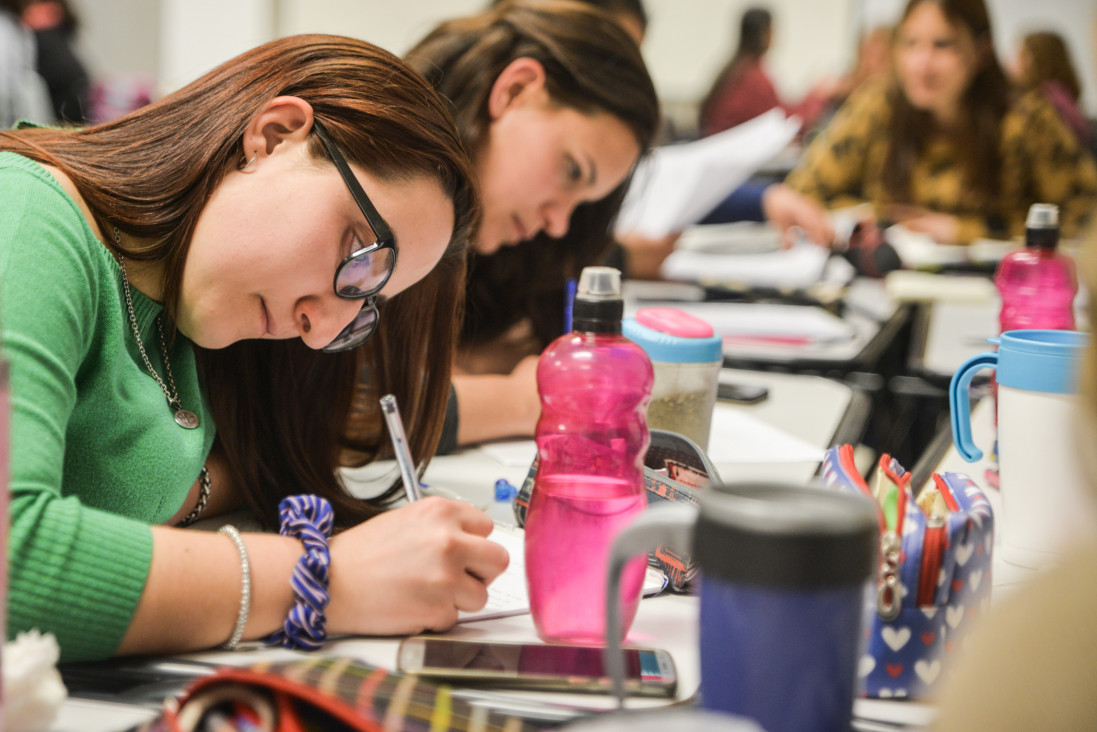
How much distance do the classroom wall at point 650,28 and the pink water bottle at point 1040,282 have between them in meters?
3.84

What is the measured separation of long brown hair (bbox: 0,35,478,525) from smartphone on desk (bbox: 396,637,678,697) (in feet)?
1.19

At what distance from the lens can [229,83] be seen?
3.15ft

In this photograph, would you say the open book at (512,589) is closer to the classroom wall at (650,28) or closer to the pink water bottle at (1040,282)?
the pink water bottle at (1040,282)

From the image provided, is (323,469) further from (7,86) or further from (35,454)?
(7,86)

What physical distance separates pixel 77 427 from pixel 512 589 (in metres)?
0.39

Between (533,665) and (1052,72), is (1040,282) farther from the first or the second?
(1052,72)

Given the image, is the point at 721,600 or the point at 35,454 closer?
the point at 721,600

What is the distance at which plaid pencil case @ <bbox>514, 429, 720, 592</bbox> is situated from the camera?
85 centimetres

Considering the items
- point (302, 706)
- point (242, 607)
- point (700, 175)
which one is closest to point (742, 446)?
point (242, 607)

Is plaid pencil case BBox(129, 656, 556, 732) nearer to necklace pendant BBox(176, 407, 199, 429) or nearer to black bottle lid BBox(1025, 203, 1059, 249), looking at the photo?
necklace pendant BBox(176, 407, 199, 429)

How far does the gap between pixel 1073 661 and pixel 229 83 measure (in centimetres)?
86

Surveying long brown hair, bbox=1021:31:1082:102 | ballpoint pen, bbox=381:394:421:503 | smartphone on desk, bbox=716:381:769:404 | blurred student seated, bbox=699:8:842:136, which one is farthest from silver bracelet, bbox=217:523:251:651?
blurred student seated, bbox=699:8:842:136

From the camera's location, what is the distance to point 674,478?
89cm

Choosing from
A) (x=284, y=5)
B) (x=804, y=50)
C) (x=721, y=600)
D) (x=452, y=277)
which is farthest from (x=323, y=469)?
(x=804, y=50)
